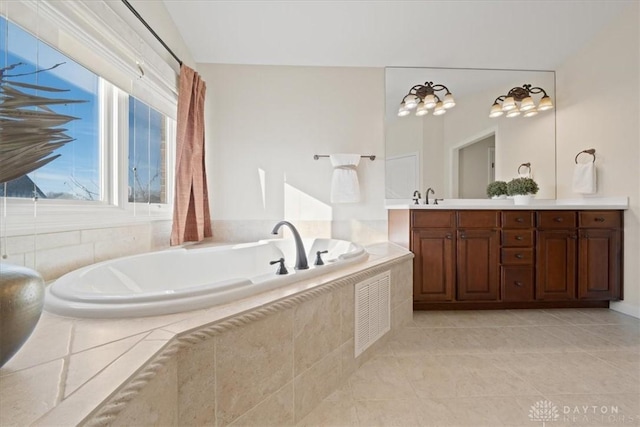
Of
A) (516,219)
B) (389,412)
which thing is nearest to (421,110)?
(516,219)

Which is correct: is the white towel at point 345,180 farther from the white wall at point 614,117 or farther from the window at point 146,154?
Answer: the white wall at point 614,117

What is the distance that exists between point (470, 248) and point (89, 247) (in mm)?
2541

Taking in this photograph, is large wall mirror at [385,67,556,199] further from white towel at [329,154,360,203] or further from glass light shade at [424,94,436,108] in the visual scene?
white towel at [329,154,360,203]

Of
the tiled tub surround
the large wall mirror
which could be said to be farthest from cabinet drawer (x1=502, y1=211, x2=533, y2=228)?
the tiled tub surround

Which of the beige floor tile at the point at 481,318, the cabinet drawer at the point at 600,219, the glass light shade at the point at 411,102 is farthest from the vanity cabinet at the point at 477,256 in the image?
the glass light shade at the point at 411,102

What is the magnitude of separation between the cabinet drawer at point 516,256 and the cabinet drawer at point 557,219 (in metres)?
0.25

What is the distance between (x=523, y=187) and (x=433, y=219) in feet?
3.60

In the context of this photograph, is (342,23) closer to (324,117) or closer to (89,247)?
(324,117)

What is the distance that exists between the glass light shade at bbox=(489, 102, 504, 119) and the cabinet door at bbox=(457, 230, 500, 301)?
4.27 ft

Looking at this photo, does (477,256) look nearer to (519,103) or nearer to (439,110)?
(439,110)

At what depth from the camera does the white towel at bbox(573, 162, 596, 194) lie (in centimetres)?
246

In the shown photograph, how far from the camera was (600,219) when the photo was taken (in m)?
2.32

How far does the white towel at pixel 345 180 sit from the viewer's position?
106 inches

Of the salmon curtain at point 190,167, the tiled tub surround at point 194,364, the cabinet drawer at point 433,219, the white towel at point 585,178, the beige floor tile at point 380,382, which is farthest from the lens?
the white towel at point 585,178
